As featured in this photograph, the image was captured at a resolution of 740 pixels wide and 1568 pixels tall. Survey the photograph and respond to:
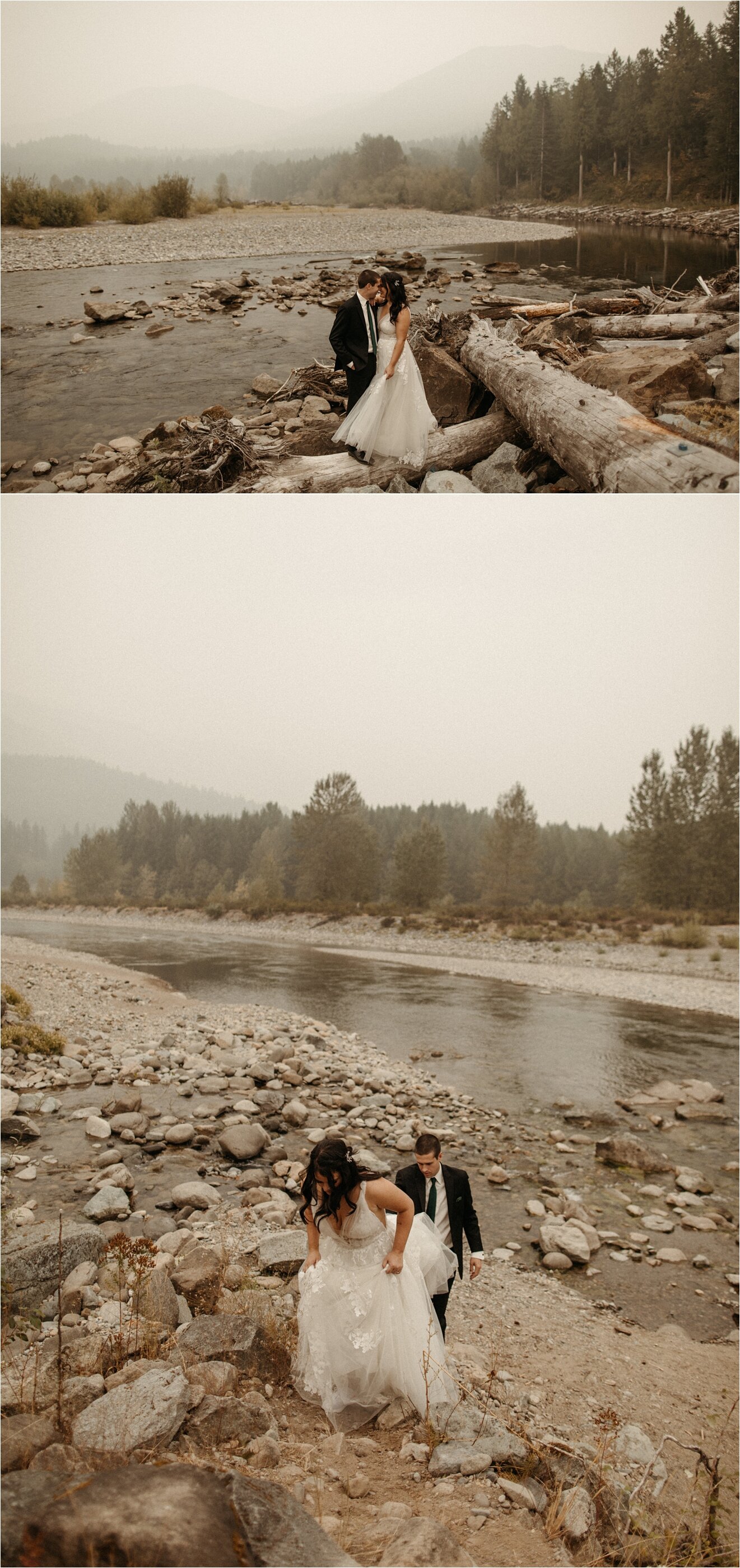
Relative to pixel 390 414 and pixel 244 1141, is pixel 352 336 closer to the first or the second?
pixel 390 414

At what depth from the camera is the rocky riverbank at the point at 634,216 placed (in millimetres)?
9844

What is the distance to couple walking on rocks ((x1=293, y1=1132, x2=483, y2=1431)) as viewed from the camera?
11.7 ft

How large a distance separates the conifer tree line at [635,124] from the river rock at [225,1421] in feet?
40.6

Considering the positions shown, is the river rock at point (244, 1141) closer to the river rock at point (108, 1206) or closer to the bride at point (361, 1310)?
the river rock at point (108, 1206)

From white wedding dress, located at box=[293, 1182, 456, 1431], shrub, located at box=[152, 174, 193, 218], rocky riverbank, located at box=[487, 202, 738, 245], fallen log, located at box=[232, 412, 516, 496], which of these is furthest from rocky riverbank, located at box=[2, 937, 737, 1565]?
shrub, located at box=[152, 174, 193, 218]

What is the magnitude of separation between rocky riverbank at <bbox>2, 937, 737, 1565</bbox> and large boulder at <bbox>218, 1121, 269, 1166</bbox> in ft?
0.08

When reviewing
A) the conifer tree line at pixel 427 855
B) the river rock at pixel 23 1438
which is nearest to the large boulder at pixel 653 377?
the river rock at pixel 23 1438

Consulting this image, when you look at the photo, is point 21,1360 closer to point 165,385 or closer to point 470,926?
point 165,385

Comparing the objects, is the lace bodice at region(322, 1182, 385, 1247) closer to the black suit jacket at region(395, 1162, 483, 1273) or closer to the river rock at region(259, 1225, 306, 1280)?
the black suit jacket at region(395, 1162, 483, 1273)

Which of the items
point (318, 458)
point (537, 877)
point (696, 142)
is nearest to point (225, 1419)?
point (318, 458)

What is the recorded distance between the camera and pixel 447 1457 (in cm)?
324

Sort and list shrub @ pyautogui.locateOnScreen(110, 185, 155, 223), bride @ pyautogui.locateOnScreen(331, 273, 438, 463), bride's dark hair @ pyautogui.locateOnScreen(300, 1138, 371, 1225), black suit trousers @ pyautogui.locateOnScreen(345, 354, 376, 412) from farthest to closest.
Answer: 1. shrub @ pyautogui.locateOnScreen(110, 185, 155, 223)
2. black suit trousers @ pyautogui.locateOnScreen(345, 354, 376, 412)
3. bride @ pyautogui.locateOnScreen(331, 273, 438, 463)
4. bride's dark hair @ pyautogui.locateOnScreen(300, 1138, 371, 1225)

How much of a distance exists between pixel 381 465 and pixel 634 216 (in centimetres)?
670

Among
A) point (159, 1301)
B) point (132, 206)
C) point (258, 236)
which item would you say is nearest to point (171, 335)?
point (258, 236)
